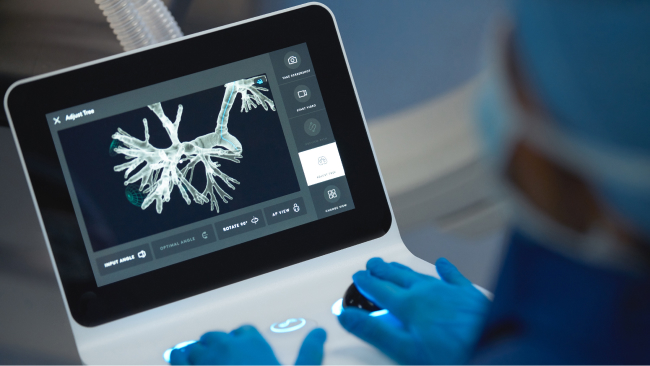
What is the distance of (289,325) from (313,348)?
0.21ft

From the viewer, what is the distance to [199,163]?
1.81 feet

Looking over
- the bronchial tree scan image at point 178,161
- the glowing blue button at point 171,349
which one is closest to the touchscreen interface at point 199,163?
the bronchial tree scan image at point 178,161

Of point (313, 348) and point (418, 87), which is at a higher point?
point (418, 87)

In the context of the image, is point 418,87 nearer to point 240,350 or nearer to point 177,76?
point 177,76

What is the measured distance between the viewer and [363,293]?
1.86 feet

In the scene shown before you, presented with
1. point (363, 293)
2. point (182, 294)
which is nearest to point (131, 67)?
point (182, 294)

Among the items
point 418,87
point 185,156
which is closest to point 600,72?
point 185,156

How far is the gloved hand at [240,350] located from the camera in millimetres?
508

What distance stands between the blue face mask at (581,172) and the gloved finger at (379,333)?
0.24 meters

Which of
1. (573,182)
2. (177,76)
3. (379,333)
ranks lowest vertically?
(379,333)

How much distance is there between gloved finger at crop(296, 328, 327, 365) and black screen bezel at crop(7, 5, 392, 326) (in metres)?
0.10

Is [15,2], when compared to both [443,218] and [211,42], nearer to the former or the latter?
[211,42]

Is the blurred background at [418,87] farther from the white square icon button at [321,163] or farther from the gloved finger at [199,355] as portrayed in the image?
the gloved finger at [199,355]

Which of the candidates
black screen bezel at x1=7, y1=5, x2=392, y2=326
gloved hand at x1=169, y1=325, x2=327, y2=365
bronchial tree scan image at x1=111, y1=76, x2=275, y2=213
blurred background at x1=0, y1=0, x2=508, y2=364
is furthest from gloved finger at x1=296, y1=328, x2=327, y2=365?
blurred background at x1=0, y1=0, x2=508, y2=364
